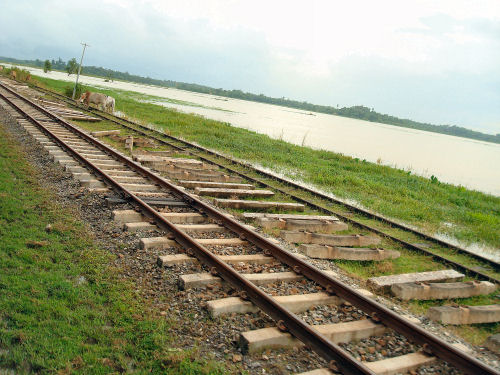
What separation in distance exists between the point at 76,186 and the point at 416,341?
255 inches

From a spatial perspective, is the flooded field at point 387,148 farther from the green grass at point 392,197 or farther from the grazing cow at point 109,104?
the grazing cow at point 109,104

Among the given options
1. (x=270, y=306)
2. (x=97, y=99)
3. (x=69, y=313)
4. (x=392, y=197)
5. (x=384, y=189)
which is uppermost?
(x=97, y=99)

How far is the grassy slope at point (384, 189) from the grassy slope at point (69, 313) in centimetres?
792

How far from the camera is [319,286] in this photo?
5066 mm

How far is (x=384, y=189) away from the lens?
13.8m

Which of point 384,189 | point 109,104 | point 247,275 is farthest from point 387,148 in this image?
point 247,275

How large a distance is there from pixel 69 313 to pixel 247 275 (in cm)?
199

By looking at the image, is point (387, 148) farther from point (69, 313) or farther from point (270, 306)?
point (69, 313)

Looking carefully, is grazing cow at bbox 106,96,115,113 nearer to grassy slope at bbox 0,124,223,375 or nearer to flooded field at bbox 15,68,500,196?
flooded field at bbox 15,68,500,196

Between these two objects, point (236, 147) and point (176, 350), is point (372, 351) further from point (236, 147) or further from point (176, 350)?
point (236, 147)

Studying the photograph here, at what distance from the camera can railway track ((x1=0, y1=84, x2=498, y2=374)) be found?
370cm

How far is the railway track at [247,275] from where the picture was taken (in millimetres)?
3697

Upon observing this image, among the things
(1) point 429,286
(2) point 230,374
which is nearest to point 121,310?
(2) point 230,374

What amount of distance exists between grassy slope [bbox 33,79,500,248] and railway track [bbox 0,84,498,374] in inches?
221
